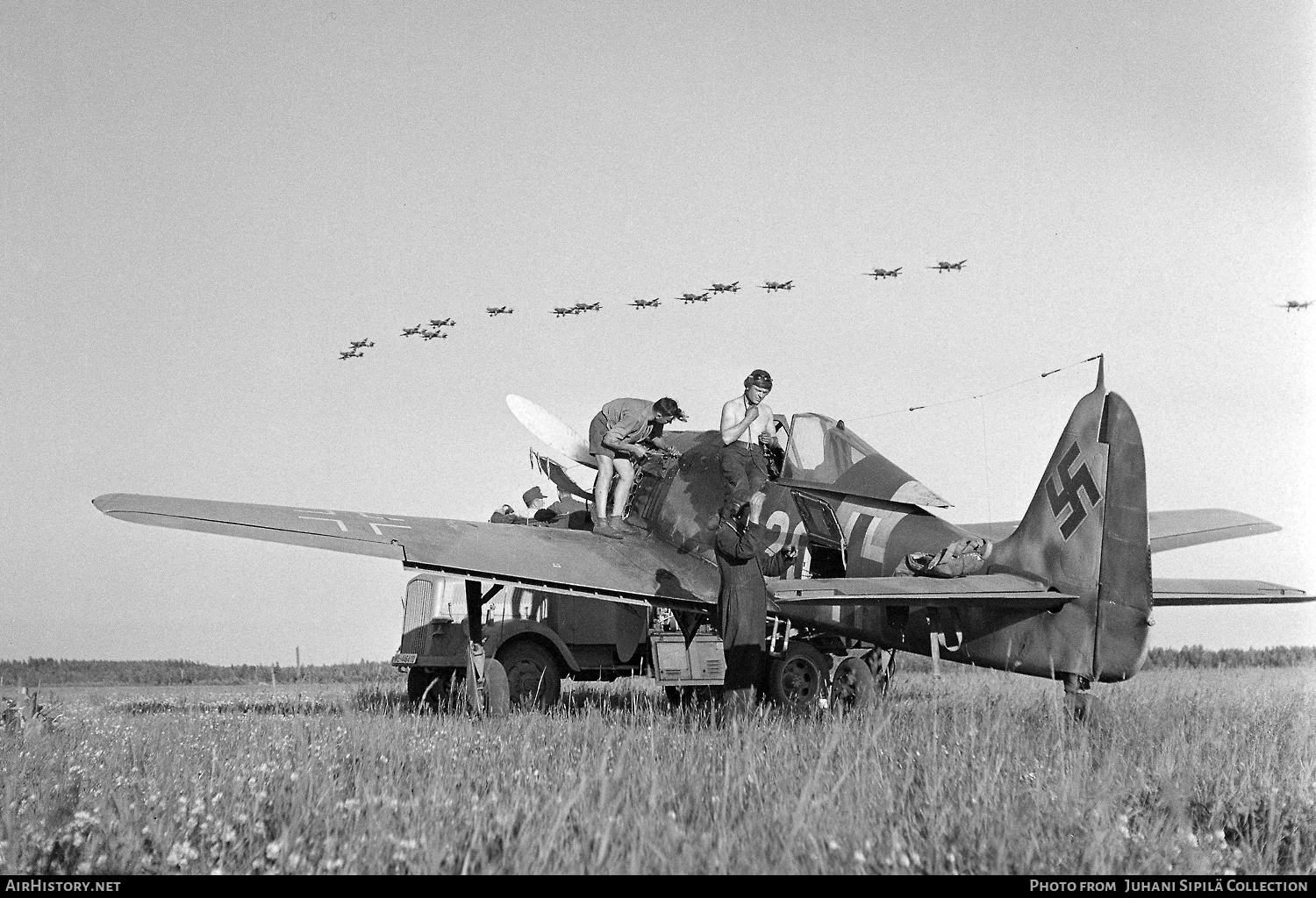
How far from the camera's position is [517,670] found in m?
12.8

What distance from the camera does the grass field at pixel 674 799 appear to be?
4301mm

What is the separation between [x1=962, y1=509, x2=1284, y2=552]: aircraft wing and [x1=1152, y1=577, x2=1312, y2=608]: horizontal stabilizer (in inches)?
128

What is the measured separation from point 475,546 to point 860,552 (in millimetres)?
3801

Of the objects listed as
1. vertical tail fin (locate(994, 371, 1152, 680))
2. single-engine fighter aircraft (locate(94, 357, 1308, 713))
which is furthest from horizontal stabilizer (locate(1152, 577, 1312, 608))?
vertical tail fin (locate(994, 371, 1152, 680))

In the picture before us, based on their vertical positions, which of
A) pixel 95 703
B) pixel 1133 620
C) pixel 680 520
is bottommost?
pixel 95 703

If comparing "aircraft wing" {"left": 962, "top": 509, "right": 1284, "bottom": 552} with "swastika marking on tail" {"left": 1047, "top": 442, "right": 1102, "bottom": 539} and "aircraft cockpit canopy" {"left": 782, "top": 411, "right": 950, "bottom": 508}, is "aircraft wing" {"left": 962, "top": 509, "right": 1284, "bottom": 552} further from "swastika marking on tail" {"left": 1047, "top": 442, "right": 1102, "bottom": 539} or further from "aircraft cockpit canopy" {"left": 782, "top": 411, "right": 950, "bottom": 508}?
"swastika marking on tail" {"left": 1047, "top": 442, "right": 1102, "bottom": 539}

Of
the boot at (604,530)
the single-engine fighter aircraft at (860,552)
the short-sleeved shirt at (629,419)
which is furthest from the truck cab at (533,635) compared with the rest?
the short-sleeved shirt at (629,419)

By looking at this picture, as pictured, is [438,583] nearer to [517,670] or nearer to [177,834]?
[517,670]

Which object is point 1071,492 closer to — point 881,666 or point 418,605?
point 881,666

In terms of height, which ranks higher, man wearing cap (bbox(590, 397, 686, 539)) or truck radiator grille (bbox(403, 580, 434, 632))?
man wearing cap (bbox(590, 397, 686, 539))

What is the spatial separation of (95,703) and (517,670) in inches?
247

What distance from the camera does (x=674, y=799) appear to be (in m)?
5.24

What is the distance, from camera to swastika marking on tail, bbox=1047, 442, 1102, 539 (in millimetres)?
10242
